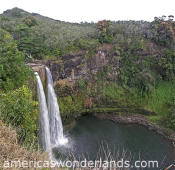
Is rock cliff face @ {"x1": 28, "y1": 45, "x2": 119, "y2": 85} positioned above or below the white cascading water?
above

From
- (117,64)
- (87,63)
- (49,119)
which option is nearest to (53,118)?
(49,119)

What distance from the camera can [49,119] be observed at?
47.7 ft

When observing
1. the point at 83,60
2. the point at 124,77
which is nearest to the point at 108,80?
the point at 124,77

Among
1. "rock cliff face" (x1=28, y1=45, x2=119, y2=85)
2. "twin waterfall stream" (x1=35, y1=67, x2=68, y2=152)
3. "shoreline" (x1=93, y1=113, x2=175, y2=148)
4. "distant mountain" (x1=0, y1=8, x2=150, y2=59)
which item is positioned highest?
"distant mountain" (x1=0, y1=8, x2=150, y2=59)

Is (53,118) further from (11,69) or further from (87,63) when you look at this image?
(87,63)

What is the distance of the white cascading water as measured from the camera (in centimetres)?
1388

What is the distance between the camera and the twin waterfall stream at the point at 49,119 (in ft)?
39.4

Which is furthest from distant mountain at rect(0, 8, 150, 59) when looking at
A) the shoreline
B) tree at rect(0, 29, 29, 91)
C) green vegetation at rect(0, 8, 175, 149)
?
the shoreline

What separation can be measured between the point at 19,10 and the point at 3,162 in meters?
37.8

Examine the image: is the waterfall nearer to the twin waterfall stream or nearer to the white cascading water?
the twin waterfall stream

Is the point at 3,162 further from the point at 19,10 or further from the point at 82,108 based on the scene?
the point at 19,10

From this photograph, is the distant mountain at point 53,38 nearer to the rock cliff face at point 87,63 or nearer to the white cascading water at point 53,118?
the rock cliff face at point 87,63

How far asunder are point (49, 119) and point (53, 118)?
1.21ft

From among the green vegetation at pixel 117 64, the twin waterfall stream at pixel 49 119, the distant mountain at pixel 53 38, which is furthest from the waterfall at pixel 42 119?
the distant mountain at pixel 53 38
